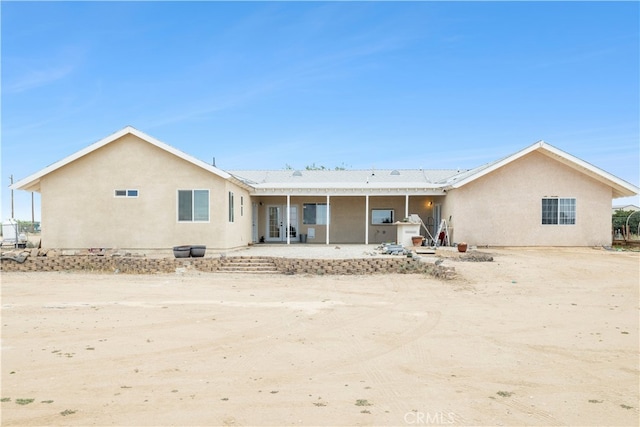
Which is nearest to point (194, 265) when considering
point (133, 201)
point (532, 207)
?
point (133, 201)

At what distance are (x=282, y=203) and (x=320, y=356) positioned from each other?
776 inches

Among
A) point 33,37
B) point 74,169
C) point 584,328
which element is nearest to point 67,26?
point 33,37

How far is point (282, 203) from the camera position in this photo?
83.9 feet

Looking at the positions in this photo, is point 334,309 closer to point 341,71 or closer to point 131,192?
point 131,192

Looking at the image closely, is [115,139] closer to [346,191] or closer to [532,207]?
[346,191]

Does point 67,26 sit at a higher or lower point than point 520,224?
higher

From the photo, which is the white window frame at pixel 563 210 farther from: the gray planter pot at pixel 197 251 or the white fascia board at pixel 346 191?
the gray planter pot at pixel 197 251

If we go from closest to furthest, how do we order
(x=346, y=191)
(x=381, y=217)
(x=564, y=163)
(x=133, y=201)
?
(x=133, y=201), (x=564, y=163), (x=346, y=191), (x=381, y=217)

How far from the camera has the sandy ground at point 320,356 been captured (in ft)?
14.4

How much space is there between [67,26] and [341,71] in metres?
13.7

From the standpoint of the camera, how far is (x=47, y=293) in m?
11.3

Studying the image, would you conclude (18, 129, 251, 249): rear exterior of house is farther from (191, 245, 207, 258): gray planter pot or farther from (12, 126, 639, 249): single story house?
(191, 245, 207, 258): gray planter pot

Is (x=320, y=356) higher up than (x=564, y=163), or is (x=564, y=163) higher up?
(x=564, y=163)
